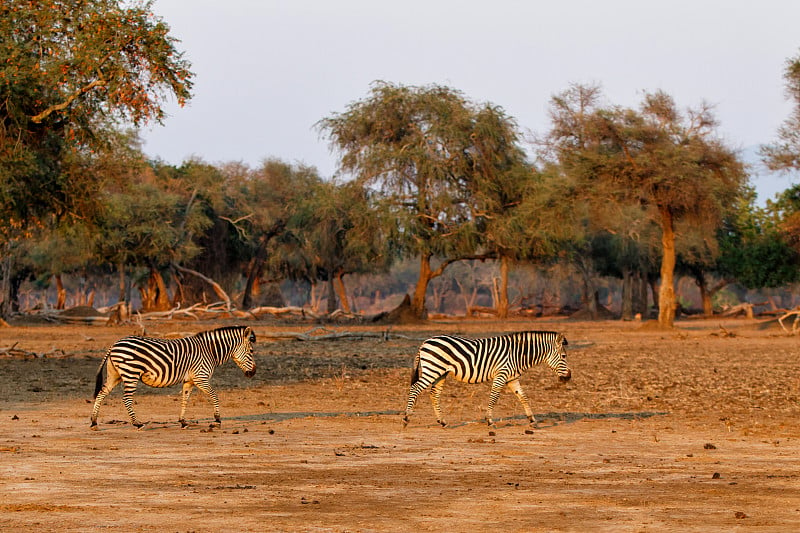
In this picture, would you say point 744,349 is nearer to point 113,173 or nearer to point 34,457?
point 113,173

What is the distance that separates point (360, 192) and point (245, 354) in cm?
4122

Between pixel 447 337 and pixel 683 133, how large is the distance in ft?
106

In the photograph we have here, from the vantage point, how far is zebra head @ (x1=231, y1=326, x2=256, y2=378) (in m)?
15.4

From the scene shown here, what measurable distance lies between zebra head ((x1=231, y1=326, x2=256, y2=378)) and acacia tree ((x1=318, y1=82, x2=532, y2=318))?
38285 millimetres

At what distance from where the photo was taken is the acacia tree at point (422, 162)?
177 ft

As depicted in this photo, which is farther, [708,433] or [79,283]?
[79,283]

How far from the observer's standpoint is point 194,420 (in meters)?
15.6

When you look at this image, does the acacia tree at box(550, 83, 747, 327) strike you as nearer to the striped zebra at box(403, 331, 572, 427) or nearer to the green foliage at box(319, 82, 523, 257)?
→ the green foliage at box(319, 82, 523, 257)

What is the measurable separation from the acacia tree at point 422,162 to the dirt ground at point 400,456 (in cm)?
3034

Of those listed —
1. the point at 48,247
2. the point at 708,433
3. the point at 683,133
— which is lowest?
the point at 708,433

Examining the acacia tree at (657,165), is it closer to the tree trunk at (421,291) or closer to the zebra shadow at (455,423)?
the tree trunk at (421,291)

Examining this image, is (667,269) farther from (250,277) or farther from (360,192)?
(250,277)

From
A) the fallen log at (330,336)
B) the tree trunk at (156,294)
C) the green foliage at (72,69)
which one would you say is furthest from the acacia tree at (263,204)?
the green foliage at (72,69)

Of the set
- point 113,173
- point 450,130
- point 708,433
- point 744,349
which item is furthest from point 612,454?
point 450,130
